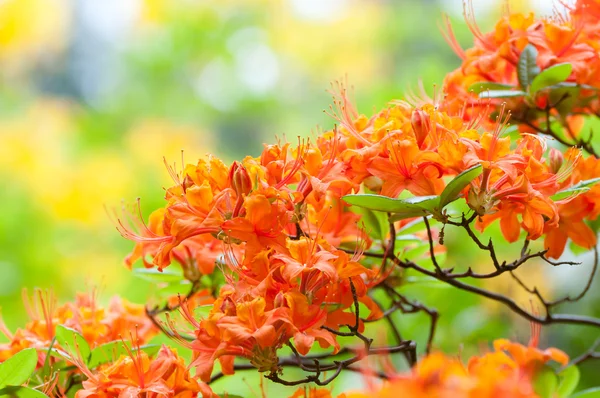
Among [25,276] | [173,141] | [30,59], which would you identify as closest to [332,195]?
[25,276]

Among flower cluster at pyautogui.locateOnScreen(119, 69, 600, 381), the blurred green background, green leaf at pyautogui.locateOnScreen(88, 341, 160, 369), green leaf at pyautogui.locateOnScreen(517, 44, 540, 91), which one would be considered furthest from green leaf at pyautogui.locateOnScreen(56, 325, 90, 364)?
the blurred green background

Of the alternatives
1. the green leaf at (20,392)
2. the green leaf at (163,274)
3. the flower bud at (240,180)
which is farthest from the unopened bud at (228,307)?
the green leaf at (163,274)

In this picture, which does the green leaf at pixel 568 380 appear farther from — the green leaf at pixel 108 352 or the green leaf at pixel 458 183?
the green leaf at pixel 108 352

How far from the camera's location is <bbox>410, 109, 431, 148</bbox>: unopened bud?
2.56 ft

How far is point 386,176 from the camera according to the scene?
78 cm

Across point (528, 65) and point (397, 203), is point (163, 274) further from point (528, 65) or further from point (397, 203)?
point (528, 65)

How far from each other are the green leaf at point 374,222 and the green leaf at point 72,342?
36cm

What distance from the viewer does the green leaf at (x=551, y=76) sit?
2.97 ft

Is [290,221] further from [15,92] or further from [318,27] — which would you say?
[318,27]

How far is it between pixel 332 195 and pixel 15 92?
357cm

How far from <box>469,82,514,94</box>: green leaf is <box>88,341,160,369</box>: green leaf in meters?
0.52

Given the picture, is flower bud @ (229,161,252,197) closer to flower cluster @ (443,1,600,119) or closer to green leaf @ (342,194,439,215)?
green leaf @ (342,194,439,215)

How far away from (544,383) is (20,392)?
562 millimetres

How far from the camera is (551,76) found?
3.01 feet
